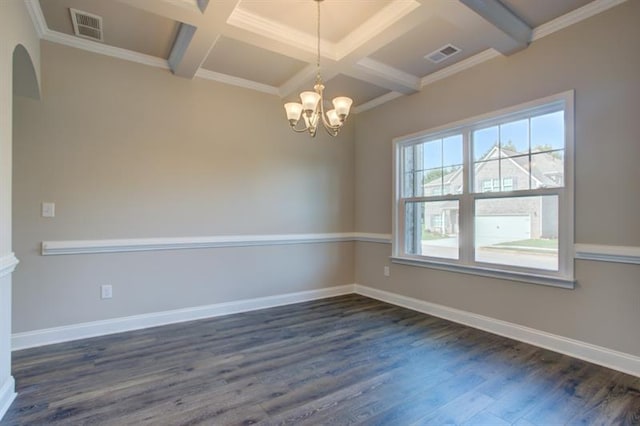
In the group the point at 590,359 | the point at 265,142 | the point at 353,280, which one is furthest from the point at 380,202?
the point at 590,359

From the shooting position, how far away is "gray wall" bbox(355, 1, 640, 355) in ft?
8.28

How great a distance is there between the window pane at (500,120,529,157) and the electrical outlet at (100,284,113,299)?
164 inches

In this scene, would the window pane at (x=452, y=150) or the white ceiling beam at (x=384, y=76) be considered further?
the window pane at (x=452, y=150)

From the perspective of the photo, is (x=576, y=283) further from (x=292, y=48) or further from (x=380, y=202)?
(x=292, y=48)

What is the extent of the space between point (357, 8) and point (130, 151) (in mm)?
2571

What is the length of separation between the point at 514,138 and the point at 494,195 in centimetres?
58

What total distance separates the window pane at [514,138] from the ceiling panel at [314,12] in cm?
172

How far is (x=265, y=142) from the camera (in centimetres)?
427

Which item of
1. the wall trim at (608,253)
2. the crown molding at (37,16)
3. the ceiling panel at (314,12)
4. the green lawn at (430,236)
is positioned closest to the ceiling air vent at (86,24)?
the crown molding at (37,16)

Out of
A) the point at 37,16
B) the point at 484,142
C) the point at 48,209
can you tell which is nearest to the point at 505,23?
the point at 484,142

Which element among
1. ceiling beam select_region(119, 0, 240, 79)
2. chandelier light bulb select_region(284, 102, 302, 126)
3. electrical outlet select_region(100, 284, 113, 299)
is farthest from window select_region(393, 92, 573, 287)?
electrical outlet select_region(100, 284, 113, 299)

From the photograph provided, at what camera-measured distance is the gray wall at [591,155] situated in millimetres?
2523

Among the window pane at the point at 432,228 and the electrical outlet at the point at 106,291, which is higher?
the window pane at the point at 432,228

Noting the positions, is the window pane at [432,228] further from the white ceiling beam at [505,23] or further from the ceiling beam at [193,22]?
the ceiling beam at [193,22]
